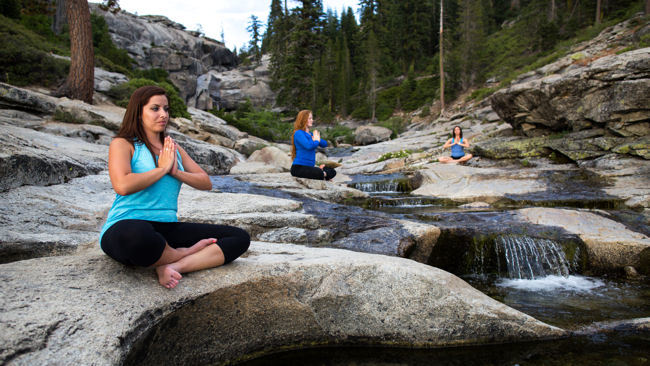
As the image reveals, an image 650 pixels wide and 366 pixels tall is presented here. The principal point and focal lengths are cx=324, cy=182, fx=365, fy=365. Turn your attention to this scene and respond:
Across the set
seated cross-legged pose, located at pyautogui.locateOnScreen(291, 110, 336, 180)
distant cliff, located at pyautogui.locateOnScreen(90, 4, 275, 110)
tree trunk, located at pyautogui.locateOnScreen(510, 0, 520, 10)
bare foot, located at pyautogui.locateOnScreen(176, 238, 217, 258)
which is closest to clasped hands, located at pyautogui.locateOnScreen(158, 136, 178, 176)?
bare foot, located at pyautogui.locateOnScreen(176, 238, 217, 258)

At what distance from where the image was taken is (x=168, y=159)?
104 inches

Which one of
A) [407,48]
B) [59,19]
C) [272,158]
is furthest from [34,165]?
[407,48]

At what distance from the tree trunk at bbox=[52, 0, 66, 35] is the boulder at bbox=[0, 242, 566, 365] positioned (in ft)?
119

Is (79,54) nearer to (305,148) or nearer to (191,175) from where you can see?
(305,148)

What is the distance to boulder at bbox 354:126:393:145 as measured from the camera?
3178 cm

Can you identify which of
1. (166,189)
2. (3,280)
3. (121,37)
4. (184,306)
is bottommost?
(184,306)

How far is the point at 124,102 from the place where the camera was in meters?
15.7

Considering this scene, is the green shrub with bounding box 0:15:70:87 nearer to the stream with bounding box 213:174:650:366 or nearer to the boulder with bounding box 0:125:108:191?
the boulder with bounding box 0:125:108:191

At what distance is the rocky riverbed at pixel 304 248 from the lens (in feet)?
7.20

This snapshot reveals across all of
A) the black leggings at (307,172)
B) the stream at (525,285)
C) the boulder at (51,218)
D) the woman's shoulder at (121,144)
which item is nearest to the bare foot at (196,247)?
the woman's shoulder at (121,144)

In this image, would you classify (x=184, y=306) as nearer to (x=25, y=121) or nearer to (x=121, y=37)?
(x=25, y=121)

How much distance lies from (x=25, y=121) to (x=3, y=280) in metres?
10.0

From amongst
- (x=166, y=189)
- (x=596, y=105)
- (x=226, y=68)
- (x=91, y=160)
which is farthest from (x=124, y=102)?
(x=226, y=68)

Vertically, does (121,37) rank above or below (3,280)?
above
